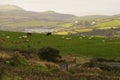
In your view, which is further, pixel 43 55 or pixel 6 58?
pixel 43 55

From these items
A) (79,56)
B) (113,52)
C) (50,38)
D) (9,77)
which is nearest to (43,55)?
(79,56)

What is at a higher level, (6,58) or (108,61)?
(6,58)

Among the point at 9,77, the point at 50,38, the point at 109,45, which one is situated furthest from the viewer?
the point at 50,38

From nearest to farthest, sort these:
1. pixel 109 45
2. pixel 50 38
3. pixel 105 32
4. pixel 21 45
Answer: pixel 21 45
pixel 109 45
pixel 50 38
pixel 105 32

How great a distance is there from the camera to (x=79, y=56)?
180ft

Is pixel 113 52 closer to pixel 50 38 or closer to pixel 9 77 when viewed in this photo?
pixel 50 38

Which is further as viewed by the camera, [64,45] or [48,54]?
[64,45]

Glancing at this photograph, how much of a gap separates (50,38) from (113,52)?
1834 cm

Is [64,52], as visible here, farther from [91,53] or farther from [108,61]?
[108,61]

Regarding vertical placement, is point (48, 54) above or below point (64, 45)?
above

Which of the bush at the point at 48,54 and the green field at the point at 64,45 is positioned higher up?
the bush at the point at 48,54

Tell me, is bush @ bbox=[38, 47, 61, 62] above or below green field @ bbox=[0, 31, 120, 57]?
above

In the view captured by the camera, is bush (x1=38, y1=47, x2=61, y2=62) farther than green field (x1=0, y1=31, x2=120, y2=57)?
No

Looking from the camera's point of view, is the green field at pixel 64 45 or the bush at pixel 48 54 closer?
the bush at pixel 48 54
